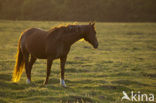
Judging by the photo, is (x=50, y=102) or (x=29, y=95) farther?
(x=29, y=95)

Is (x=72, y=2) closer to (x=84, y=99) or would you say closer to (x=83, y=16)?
(x=83, y=16)

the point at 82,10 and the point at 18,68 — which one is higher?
the point at 82,10

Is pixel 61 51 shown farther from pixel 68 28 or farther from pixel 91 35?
pixel 91 35

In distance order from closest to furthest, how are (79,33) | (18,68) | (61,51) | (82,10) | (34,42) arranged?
(61,51), (79,33), (34,42), (18,68), (82,10)

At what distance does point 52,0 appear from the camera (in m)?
130

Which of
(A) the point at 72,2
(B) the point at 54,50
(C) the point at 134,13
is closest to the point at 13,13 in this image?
(A) the point at 72,2

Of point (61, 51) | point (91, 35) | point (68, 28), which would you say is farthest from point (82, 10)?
point (61, 51)

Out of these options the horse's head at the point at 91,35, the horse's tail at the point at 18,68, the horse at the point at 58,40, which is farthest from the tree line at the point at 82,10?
the horse's head at the point at 91,35

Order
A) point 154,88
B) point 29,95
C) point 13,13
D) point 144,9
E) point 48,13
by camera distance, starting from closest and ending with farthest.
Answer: point 29,95, point 154,88, point 13,13, point 48,13, point 144,9

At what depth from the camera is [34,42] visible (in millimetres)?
9922

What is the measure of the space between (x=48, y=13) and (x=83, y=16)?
16939 millimetres

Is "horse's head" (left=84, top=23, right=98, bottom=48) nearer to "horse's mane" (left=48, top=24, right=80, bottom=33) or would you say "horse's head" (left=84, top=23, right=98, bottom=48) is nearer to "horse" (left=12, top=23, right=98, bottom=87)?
"horse" (left=12, top=23, right=98, bottom=87)

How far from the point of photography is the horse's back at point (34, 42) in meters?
9.69

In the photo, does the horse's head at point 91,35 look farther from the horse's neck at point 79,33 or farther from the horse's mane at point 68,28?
the horse's mane at point 68,28
